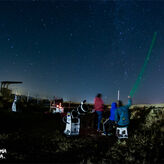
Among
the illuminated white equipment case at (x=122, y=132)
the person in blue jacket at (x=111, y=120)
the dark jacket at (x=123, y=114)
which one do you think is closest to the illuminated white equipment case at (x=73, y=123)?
the person in blue jacket at (x=111, y=120)

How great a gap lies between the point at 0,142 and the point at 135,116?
33.6 feet

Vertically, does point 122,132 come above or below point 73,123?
below

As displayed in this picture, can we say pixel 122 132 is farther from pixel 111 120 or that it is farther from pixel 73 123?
pixel 73 123

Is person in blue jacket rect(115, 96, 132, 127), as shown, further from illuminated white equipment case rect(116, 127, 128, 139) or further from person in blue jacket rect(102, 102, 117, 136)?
person in blue jacket rect(102, 102, 117, 136)

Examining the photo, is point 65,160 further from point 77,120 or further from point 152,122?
point 152,122

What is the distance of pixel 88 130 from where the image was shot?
9.61m

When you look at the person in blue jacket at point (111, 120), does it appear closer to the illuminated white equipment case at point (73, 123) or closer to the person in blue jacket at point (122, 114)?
the person in blue jacket at point (122, 114)

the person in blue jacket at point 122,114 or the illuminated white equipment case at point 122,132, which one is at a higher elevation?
the person in blue jacket at point 122,114

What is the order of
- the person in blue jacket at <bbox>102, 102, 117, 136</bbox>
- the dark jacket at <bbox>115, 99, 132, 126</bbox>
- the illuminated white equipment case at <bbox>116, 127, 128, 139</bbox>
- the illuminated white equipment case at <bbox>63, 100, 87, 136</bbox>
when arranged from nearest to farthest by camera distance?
the dark jacket at <bbox>115, 99, 132, 126</bbox> → the illuminated white equipment case at <bbox>116, 127, 128, 139</bbox> → the person in blue jacket at <bbox>102, 102, 117, 136</bbox> → the illuminated white equipment case at <bbox>63, 100, 87, 136</bbox>

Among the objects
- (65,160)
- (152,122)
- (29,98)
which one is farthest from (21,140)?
(29,98)

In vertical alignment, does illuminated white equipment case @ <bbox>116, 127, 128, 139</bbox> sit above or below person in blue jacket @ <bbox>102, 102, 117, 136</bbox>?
below

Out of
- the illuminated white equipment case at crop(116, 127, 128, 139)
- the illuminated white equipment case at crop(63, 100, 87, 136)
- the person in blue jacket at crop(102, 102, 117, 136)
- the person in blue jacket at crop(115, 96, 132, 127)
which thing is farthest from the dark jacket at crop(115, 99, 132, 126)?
the illuminated white equipment case at crop(63, 100, 87, 136)

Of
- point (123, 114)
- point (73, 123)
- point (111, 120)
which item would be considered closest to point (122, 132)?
point (111, 120)

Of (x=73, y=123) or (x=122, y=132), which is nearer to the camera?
(x=122, y=132)
